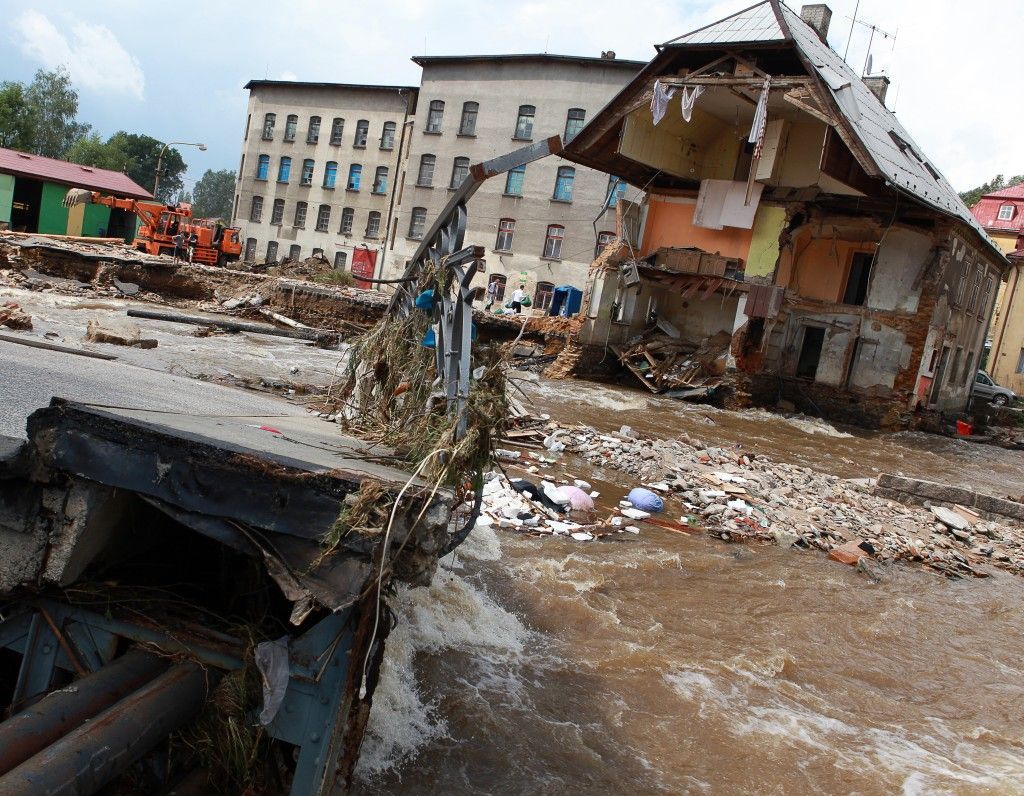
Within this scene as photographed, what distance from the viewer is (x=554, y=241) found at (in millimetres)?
35844

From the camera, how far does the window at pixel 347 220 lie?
142ft

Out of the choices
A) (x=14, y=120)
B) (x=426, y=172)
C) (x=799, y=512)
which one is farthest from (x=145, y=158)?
(x=799, y=512)

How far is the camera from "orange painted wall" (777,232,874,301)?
2330cm

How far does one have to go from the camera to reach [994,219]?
40844 millimetres

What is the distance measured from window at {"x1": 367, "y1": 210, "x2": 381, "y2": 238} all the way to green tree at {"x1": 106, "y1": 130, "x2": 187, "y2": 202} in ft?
185

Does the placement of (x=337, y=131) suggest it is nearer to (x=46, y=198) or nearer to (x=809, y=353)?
(x=46, y=198)

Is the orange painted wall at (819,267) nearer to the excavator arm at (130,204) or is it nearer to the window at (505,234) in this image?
the window at (505,234)

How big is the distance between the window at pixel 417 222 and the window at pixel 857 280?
70.4 ft

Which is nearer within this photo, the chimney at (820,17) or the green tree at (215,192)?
the chimney at (820,17)

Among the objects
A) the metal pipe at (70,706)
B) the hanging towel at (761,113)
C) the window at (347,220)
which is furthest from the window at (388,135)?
the metal pipe at (70,706)

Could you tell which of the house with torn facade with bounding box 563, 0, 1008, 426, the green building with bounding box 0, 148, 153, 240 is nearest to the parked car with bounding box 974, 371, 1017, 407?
the house with torn facade with bounding box 563, 0, 1008, 426

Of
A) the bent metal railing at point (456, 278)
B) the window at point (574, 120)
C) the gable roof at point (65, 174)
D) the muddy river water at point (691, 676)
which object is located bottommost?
the muddy river water at point (691, 676)

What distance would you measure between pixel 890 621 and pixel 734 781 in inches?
141

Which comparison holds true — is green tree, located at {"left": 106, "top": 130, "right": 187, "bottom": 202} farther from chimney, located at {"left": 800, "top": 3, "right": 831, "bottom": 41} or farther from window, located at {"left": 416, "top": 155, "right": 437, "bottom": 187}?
chimney, located at {"left": 800, "top": 3, "right": 831, "bottom": 41}
